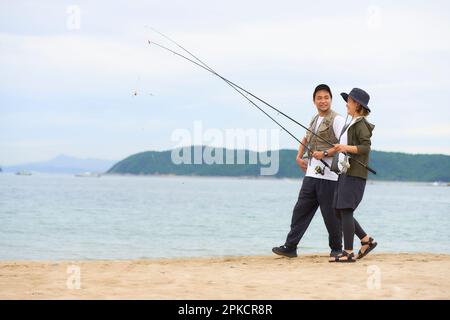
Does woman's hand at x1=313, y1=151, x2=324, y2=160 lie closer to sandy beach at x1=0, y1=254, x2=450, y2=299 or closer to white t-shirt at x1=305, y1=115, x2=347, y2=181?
white t-shirt at x1=305, y1=115, x2=347, y2=181

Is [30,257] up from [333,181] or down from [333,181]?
down

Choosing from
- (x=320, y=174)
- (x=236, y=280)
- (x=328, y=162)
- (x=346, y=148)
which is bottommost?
(x=236, y=280)

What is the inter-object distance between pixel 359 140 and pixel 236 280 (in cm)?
184

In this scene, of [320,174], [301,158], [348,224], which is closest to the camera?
[348,224]

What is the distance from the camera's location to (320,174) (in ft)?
23.6

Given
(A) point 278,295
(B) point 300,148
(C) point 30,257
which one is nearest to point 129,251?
(C) point 30,257

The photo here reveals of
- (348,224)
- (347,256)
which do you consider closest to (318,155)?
(348,224)

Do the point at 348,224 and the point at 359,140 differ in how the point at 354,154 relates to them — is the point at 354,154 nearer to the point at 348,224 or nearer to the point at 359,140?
the point at 359,140

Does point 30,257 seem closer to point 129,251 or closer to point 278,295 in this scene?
point 129,251

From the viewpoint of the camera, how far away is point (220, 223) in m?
31.6

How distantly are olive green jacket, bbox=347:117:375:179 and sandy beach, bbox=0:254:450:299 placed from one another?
2.96 ft

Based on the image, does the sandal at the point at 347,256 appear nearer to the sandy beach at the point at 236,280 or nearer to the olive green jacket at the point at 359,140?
the sandy beach at the point at 236,280

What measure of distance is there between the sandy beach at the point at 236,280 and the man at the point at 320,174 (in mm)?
405
